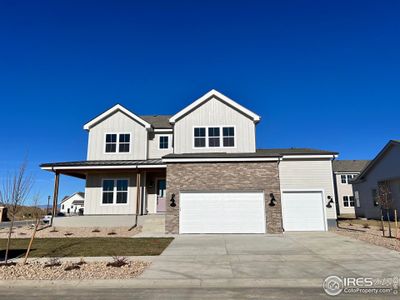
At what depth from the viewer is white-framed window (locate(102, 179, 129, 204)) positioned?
20844 millimetres

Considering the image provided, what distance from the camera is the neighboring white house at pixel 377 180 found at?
77.6 feet

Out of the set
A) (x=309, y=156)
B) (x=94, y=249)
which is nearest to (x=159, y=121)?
(x=309, y=156)

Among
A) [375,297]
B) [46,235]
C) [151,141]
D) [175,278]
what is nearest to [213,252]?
[175,278]

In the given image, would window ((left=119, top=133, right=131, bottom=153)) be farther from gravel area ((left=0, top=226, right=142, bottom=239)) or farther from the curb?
the curb

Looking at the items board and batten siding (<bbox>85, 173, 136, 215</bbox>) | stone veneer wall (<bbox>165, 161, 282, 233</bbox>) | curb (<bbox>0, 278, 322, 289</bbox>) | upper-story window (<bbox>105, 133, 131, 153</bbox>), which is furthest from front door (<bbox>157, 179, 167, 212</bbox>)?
curb (<bbox>0, 278, 322, 289</bbox>)

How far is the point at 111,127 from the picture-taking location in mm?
22156

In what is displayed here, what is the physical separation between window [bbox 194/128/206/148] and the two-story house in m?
0.07

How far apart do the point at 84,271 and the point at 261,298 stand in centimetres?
487

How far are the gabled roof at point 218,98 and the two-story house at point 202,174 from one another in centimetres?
7

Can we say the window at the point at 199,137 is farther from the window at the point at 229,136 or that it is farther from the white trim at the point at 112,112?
the white trim at the point at 112,112

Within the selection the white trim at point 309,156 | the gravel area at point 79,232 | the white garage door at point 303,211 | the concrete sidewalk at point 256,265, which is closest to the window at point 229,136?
the white trim at point 309,156

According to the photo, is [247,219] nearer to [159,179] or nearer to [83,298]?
[159,179]

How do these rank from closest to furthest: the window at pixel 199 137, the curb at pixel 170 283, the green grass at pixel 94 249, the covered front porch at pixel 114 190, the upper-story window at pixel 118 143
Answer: the curb at pixel 170 283, the green grass at pixel 94 249, the covered front porch at pixel 114 190, the window at pixel 199 137, the upper-story window at pixel 118 143

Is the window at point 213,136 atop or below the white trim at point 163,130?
below
